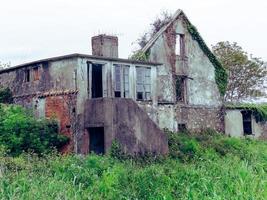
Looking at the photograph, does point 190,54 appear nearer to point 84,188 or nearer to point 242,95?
point 242,95

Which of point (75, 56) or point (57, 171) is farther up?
point (75, 56)

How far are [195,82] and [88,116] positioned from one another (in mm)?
10364

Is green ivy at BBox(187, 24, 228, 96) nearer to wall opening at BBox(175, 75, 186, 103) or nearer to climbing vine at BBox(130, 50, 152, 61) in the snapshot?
wall opening at BBox(175, 75, 186, 103)

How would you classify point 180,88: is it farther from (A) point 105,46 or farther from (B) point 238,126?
(A) point 105,46

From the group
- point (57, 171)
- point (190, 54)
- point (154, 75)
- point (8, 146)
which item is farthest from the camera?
point (190, 54)

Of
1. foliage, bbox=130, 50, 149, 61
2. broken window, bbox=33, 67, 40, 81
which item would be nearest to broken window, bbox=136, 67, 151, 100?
foliage, bbox=130, 50, 149, 61

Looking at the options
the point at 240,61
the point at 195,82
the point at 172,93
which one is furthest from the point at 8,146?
the point at 240,61

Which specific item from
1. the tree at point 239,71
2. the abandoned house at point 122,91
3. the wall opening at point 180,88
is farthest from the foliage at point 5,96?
the tree at point 239,71

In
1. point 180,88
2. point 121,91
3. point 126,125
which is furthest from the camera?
point 180,88

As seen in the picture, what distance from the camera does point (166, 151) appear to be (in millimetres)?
21844

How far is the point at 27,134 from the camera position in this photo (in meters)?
20.9

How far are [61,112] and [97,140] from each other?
1931mm

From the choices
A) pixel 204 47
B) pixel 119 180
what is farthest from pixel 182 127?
pixel 119 180

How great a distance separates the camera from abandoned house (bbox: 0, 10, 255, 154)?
21266mm
